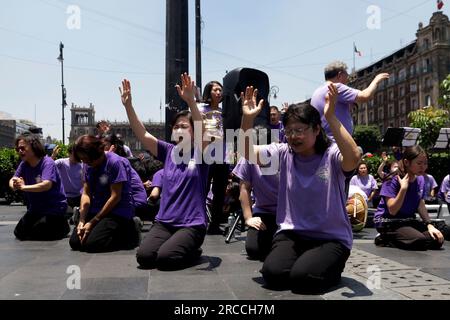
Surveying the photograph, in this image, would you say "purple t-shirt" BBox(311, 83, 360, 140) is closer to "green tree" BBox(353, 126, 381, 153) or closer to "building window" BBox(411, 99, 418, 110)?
"green tree" BBox(353, 126, 381, 153)

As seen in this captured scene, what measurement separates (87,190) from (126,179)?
484mm

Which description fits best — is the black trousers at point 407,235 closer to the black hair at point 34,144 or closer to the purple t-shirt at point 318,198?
the purple t-shirt at point 318,198

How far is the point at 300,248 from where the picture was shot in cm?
382

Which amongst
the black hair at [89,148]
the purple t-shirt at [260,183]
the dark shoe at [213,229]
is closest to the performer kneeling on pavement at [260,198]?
the purple t-shirt at [260,183]

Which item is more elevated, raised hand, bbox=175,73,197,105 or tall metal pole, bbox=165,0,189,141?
tall metal pole, bbox=165,0,189,141

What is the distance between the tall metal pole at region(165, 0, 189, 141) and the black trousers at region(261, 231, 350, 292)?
338 centimetres

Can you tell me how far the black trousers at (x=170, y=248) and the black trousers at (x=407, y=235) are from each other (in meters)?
2.42

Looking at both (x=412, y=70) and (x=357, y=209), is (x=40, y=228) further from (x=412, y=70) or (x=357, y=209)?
(x=412, y=70)

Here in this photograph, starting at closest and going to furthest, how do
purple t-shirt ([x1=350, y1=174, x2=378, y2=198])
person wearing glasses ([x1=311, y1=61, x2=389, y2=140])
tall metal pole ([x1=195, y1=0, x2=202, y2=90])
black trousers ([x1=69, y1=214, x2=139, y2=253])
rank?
person wearing glasses ([x1=311, y1=61, x2=389, y2=140])
black trousers ([x1=69, y1=214, x2=139, y2=253])
purple t-shirt ([x1=350, y1=174, x2=378, y2=198])
tall metal pole ([x1=195, y1=0, x2=202, y2=90])

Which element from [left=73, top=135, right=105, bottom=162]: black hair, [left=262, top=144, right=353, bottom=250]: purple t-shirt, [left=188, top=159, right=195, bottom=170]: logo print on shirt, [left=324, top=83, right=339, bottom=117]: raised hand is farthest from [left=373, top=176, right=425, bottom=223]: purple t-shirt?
[left=73, top=135, right=105, bottom=162]: black hair

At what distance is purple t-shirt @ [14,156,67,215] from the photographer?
641 centimetres

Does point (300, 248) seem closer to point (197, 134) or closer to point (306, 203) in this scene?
point (306, 203)

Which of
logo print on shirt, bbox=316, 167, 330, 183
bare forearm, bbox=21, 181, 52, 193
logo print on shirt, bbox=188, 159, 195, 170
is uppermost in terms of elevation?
logo print on shirt, bbox=188, 159, 195, 170

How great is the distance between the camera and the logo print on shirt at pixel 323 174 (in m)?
3.66
